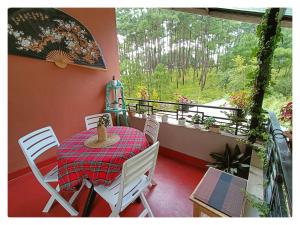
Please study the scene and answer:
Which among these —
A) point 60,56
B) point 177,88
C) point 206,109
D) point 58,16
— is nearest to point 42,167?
point 60,56

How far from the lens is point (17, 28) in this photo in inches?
76.0

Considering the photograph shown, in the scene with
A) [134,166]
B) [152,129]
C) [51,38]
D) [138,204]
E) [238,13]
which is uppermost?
[238,13]

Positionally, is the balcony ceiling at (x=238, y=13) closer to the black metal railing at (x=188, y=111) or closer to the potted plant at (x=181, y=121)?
the black metal railing at (x=188, y=111)

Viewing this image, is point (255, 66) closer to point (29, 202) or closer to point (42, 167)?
point (29, 202)

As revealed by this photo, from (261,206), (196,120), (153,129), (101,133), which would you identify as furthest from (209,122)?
(101,133)

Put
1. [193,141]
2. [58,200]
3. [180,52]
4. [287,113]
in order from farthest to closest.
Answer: [180,52] < [193,141] < [287,113] < [58,200]

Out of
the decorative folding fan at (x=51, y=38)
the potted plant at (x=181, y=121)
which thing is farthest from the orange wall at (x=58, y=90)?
the potted plant at (x=181, y=121)

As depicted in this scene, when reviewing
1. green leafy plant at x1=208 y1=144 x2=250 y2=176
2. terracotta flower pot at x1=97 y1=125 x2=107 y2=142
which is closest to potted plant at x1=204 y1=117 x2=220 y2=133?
green leafy plant at x1=208 y1=144 x2=250 y2=176

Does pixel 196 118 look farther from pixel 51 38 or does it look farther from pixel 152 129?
A: pixel 51 38

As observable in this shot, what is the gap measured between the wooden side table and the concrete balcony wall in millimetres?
742

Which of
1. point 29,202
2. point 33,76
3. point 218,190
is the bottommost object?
point 29,202

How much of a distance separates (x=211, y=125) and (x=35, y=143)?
2107 millimetres

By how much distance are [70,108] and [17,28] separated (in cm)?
119

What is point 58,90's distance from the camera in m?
2.37
